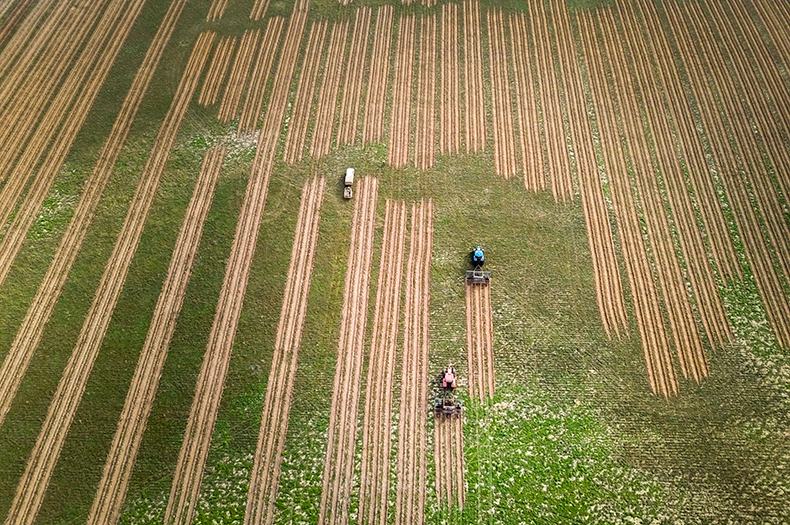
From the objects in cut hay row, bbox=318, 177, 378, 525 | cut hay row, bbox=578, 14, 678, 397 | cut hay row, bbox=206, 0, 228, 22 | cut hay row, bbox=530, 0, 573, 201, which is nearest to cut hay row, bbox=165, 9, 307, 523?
cut hay row, bbox=318, 177, 378, 525

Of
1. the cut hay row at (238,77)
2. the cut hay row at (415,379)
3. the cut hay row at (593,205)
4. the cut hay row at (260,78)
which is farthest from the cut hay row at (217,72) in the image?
the cut hay row at (593,205)

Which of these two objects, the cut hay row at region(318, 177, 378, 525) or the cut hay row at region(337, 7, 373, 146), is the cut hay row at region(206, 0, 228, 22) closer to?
the cut hay row at region(337, 7, 373, 146)

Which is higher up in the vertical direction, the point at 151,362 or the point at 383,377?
the point at 151,362

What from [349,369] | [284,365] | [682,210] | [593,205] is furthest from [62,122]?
[682,210]

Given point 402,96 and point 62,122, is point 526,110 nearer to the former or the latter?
point 402,96

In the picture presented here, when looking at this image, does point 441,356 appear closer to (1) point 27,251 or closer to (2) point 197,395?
(2) point 197,395

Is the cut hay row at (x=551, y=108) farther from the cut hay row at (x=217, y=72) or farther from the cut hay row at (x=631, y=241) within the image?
the cut hay row at (x=217, y=72)

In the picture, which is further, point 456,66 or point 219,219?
point 456,66

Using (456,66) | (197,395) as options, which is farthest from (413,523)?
(456,66)
